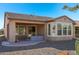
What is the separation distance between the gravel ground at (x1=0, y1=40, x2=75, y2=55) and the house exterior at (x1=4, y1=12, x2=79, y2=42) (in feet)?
4.92

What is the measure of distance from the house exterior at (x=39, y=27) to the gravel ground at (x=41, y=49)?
59.1 inches

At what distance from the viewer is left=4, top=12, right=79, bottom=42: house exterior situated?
53.2ft

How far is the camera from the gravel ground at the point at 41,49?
13406 millimetres

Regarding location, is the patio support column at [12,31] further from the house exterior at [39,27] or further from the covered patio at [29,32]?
the covered patio at [29,32]

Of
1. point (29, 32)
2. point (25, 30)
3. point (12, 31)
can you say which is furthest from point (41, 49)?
point (12, 31)

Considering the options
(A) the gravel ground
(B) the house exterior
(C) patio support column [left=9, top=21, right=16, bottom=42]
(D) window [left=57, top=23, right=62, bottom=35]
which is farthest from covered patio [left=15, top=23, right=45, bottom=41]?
(D) window [left=57, top=23, right=62, bottom=35]

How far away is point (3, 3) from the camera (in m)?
14.2

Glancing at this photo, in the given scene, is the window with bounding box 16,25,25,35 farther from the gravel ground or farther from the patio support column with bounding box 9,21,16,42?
the gravel ground

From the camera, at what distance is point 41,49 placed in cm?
1414

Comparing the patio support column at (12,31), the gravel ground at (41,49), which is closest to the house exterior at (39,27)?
the patio support column at (12,31)

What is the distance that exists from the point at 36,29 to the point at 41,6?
312cm

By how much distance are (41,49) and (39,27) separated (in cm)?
347

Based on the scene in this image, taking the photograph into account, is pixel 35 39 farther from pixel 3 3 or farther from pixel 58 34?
pixel 3 3
